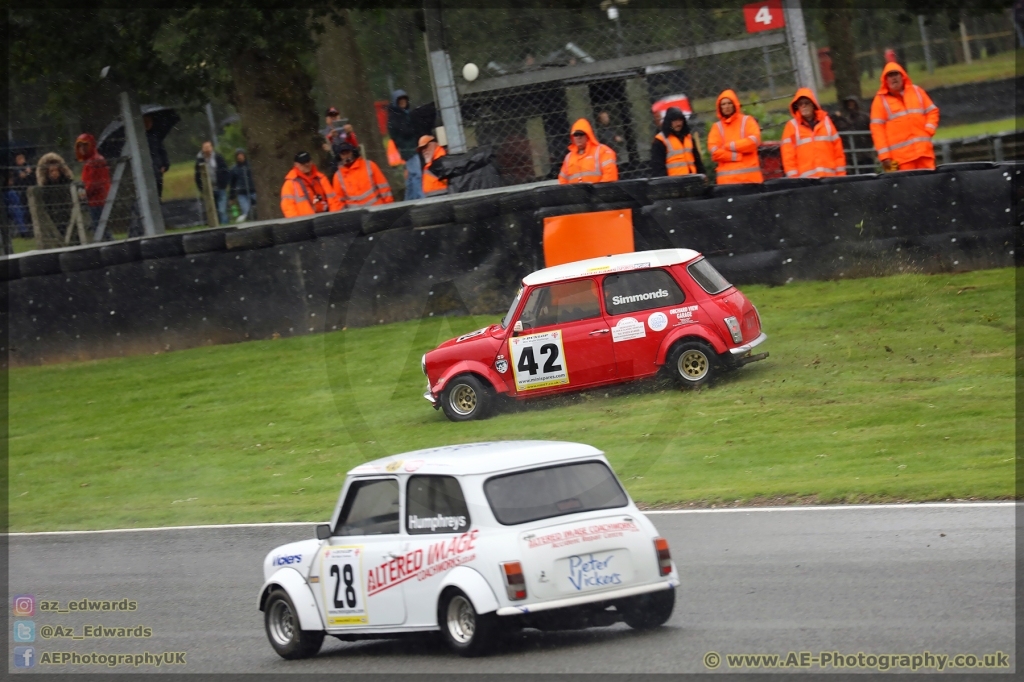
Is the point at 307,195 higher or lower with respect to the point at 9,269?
higher

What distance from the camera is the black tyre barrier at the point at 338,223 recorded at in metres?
16.4

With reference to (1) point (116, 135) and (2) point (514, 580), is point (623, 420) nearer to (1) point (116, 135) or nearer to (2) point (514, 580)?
(2) point (514, 580)

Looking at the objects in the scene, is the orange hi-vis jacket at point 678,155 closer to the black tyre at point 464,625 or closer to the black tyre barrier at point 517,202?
the black tyre barrier at point 517,202

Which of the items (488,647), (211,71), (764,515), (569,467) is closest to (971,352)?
(764,515)

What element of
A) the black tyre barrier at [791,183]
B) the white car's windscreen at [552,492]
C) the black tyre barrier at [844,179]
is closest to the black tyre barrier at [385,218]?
the black tyre barrier at [791,183]

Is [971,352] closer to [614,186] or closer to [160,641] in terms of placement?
[614,186]

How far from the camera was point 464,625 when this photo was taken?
6453 millimetres

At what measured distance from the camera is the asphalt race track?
6145 millimetres

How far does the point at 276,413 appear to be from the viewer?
14.2m

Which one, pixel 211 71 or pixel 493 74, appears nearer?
pixel 493 74

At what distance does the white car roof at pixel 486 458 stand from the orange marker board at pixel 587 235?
8083 millimetres

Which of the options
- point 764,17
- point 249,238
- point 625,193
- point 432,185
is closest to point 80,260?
point 249,238

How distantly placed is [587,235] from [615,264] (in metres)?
2.57

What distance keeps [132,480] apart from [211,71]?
34.9 feet
